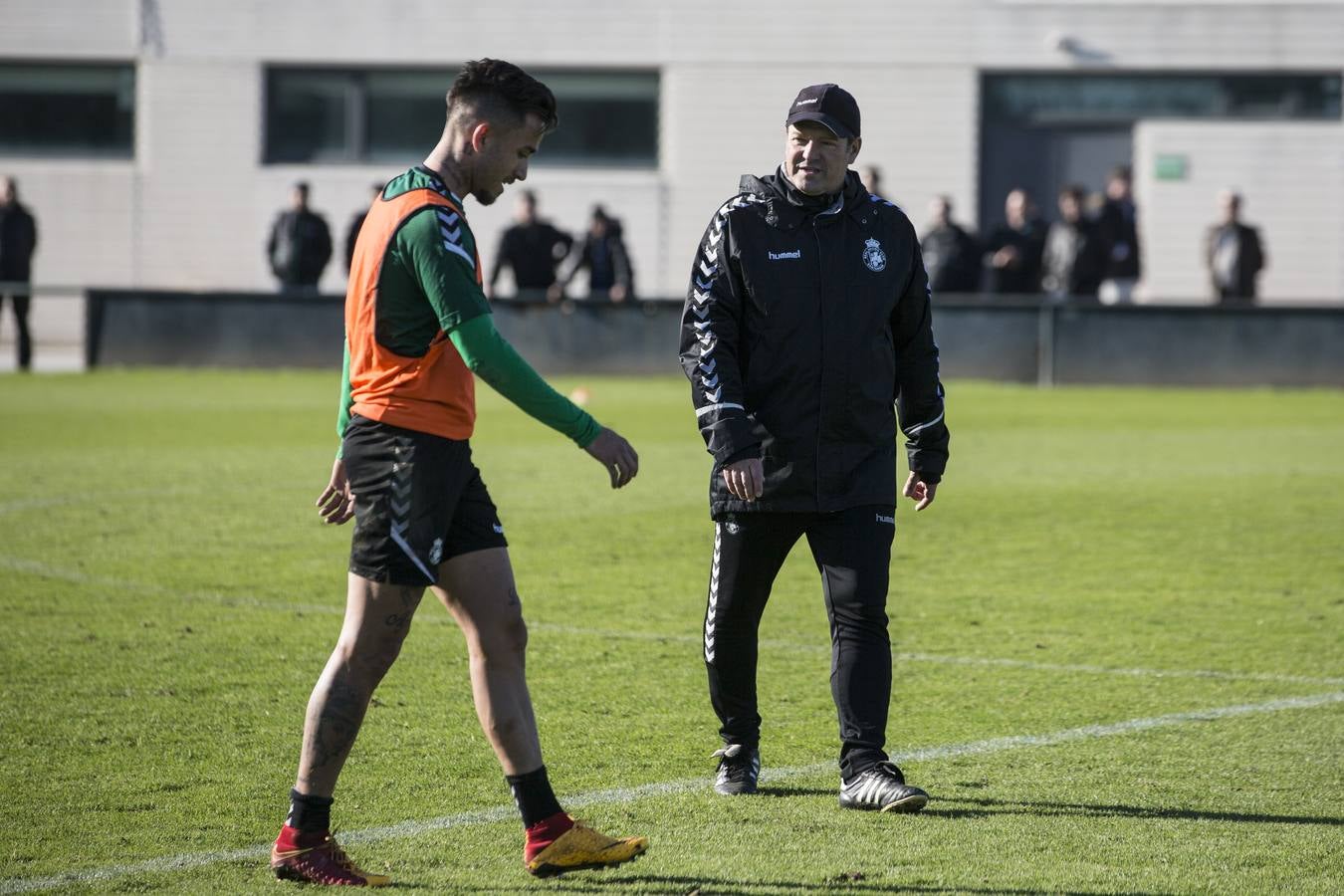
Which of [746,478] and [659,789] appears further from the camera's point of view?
[659,789]

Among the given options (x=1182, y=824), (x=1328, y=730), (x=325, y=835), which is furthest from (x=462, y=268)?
(x=1328, y=730)

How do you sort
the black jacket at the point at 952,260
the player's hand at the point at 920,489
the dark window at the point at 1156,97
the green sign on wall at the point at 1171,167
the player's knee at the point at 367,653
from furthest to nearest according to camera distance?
1. the green sign on wall at the point at 1171,167
2. the dark window at the point at 1156,97
3. the black jacket at the point at 952,260
4. the player's hand at the point at 920,489
5. the player's knee at the point at 367,653

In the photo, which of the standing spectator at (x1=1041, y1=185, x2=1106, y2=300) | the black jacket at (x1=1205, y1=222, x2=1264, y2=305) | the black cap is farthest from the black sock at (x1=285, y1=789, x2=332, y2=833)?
the black jacket at (x1=1205, y1=222, x2=1264, y2=305)

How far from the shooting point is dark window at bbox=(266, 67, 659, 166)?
110 feet

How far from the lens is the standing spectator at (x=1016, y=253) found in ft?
79.3

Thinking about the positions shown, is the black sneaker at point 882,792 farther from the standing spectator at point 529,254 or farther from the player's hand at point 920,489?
the standing spectator at point 529,254

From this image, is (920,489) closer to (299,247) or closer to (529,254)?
(529,254)

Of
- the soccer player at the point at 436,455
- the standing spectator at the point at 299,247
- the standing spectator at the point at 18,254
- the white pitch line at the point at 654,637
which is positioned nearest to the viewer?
the soccer player at the point at 436,455

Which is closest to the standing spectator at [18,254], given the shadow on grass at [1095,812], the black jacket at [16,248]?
the black jacket at [16,248]

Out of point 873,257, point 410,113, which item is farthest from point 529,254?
point 873,257

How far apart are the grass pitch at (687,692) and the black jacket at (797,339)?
0.93 m

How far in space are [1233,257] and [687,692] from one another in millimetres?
19621

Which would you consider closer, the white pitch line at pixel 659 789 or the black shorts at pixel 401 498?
the black shorts at pixel 401 498

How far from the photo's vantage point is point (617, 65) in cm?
3331
